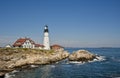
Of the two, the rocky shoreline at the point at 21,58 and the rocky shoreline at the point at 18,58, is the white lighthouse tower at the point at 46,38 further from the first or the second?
the rocky shoreline at the point at 18,58

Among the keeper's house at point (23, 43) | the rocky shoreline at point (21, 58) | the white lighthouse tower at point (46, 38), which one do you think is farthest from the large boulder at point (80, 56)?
the keeper's house at point (23, 43)

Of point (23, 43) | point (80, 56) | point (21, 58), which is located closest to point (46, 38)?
point (23, 43)

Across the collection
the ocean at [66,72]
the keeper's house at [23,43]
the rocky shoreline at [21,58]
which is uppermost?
the keeper's house at [23,43]

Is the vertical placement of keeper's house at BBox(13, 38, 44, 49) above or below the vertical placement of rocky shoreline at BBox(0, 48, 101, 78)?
above

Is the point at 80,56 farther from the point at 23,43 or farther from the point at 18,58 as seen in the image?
the point at 23,43

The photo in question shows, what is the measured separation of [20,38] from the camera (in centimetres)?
9712

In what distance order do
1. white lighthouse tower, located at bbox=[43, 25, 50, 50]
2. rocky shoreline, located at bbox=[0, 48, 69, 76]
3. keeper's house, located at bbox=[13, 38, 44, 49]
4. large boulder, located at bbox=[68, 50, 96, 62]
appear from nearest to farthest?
rocky shoreline, located at bbox=[0, 48, 69, 76] → large boulder, located at bbox=[68, 50, 96, 62] → keeper's house, located at bbox=[13, 38, 44, 49] → white lighthouse tower, located at bbox=[43, 25, 50, 50]

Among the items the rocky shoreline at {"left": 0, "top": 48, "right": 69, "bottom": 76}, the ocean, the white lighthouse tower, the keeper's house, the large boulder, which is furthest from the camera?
the white lighthouse tower

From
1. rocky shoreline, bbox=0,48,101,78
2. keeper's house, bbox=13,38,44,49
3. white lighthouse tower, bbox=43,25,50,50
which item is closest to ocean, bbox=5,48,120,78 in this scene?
rocky shoreline, bbox=0,48,101,78

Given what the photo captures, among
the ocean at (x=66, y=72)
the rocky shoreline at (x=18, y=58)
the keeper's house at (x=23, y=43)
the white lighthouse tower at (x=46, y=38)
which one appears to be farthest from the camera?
the white lighthouse tower at (x=46, y=38)

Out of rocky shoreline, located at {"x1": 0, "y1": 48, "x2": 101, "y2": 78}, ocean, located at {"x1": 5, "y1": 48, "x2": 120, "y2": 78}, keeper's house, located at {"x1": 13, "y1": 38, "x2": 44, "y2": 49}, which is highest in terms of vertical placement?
keeper's house, located at {"x1": 13, "y1": 38, "x2": 44, "y2": 49}

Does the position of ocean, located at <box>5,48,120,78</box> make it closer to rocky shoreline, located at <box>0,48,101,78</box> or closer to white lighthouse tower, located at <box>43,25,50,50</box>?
rocky shoreline, located at <box>0,48,101,78</box>

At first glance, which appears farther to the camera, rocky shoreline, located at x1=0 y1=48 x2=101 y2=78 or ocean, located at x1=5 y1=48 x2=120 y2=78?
rocky shoreline, located at x1=0 y1=48 x2=101 y2=78

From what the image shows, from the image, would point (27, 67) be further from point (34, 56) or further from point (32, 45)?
point (32, 45)
